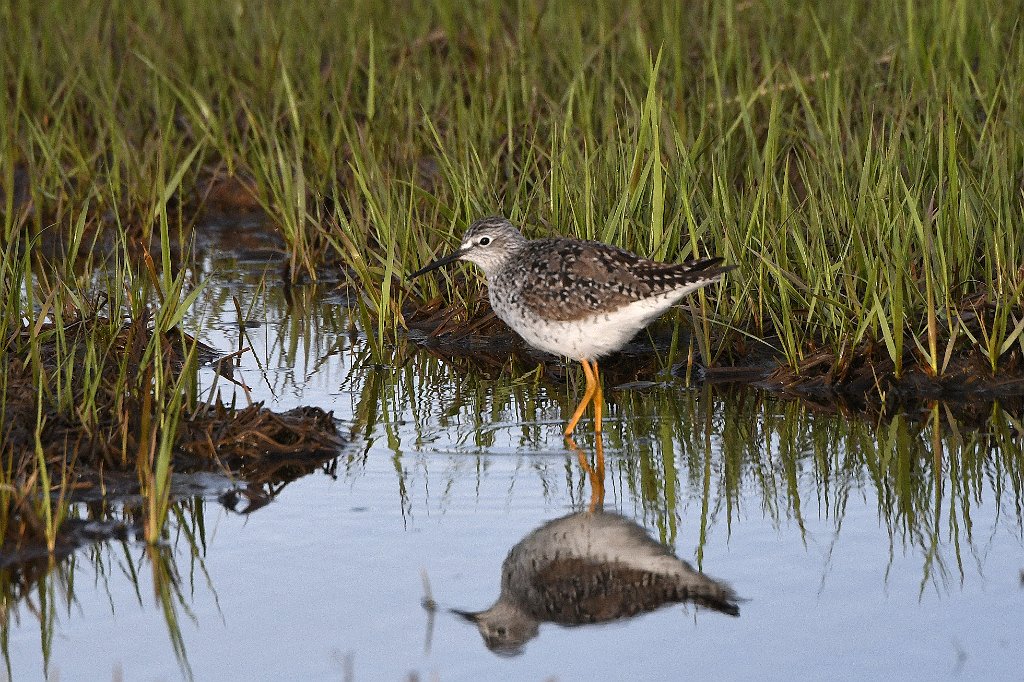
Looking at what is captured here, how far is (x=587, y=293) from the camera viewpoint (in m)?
6.26

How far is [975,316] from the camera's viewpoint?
21.6 feet

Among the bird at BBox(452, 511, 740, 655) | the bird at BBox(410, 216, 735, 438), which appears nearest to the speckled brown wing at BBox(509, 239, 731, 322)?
the bird at BBox(410, 216, 735, 438)

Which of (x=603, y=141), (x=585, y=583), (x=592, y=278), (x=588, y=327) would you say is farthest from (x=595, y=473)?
(x=603, y=141)

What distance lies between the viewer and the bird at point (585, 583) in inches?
168

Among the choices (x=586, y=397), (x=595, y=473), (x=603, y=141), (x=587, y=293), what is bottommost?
(x=595, y=473)

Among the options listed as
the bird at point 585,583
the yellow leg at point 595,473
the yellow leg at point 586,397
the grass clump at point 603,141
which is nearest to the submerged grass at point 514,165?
the grass clump at point 603,141

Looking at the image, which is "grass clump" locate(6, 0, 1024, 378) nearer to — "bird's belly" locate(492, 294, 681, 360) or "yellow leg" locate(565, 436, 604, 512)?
"bird's belly" locate(492, 294, 681, 360)

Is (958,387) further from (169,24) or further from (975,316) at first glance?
(169,24)

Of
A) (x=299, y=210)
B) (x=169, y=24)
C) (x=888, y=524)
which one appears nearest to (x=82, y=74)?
(x=169, y=24)

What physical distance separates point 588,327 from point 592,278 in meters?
0.22

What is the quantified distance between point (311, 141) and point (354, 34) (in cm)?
146

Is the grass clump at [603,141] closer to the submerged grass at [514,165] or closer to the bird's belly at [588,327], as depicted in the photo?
the submerged grass at [514,165]

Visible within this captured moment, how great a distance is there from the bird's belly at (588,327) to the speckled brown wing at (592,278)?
0.10ft

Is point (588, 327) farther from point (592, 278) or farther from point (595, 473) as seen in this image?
point (595, 473)
